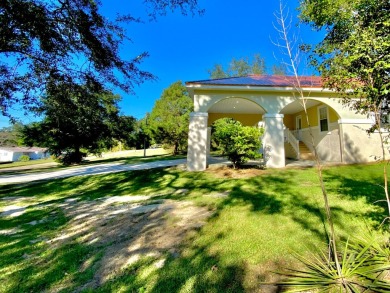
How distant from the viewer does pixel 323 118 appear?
1396 cm

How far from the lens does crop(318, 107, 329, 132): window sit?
13636 millimetres

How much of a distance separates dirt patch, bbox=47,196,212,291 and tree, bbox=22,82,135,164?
3.69m

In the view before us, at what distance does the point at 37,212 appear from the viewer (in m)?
6.29

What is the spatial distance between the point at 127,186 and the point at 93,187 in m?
1.73

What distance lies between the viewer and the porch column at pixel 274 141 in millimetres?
10648

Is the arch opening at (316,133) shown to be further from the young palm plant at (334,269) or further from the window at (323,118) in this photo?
the young palm plant at (334,269)

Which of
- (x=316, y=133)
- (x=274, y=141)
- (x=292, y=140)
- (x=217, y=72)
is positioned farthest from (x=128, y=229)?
(x=217, y=72)

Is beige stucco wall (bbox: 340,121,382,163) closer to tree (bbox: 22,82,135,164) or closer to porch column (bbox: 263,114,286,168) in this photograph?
porch column (bbox: 263,114,286,168)

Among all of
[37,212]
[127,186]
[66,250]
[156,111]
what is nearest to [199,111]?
[127,186]

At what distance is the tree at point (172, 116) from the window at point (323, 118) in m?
11.8

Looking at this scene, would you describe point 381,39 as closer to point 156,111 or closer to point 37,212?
point 37,212

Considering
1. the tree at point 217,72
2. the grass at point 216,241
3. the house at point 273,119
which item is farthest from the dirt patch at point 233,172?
the tree at point 217,72

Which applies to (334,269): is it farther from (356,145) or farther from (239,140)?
(356,145)

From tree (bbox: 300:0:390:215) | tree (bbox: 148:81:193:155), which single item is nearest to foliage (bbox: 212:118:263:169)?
tree (bbox: 300:0:390:215)
